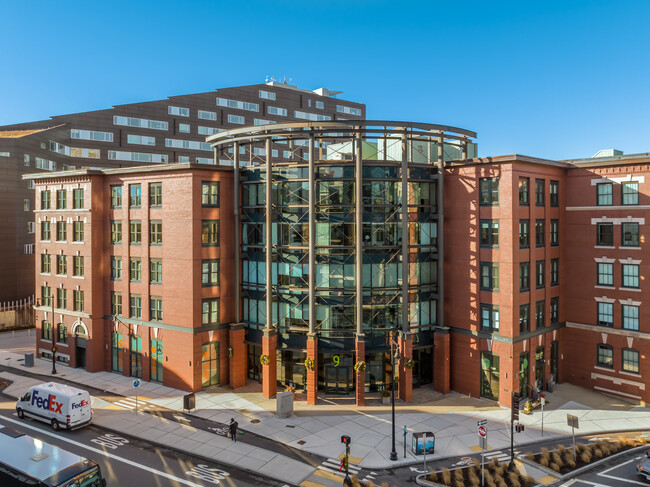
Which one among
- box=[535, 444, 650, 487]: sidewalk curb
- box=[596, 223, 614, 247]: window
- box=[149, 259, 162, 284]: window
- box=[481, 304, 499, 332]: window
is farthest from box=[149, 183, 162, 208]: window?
box=[596, 223, 614, 247]: window

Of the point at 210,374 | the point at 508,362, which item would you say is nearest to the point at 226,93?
the point at 210,374

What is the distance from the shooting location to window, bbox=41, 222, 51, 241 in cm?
4653

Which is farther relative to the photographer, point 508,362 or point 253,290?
point 253,290

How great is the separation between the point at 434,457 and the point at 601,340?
65.1ft

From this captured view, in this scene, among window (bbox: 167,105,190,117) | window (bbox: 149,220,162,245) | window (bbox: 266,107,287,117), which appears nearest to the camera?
window (bbox: 149,220,162,245)

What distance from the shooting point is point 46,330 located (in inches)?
1807

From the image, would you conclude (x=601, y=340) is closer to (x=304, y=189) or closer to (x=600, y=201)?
(x=600, y=201)

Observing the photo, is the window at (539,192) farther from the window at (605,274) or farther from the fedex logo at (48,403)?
the fedex logo at (48,403)

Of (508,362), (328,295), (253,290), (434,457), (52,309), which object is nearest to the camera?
(434,457)

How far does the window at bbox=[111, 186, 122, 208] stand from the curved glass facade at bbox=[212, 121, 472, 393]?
1153cm

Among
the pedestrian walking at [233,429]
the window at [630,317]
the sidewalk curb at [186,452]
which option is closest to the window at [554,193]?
the window at [630,317]

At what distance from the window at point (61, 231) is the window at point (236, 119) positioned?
156 feet

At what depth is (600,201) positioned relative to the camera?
37875mm

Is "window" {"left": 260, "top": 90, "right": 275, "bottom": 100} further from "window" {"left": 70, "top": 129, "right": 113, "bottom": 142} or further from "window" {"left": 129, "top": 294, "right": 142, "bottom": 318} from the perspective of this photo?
"window" {"left": 129, "top": 294, "right": 142, "bottom": 318}
